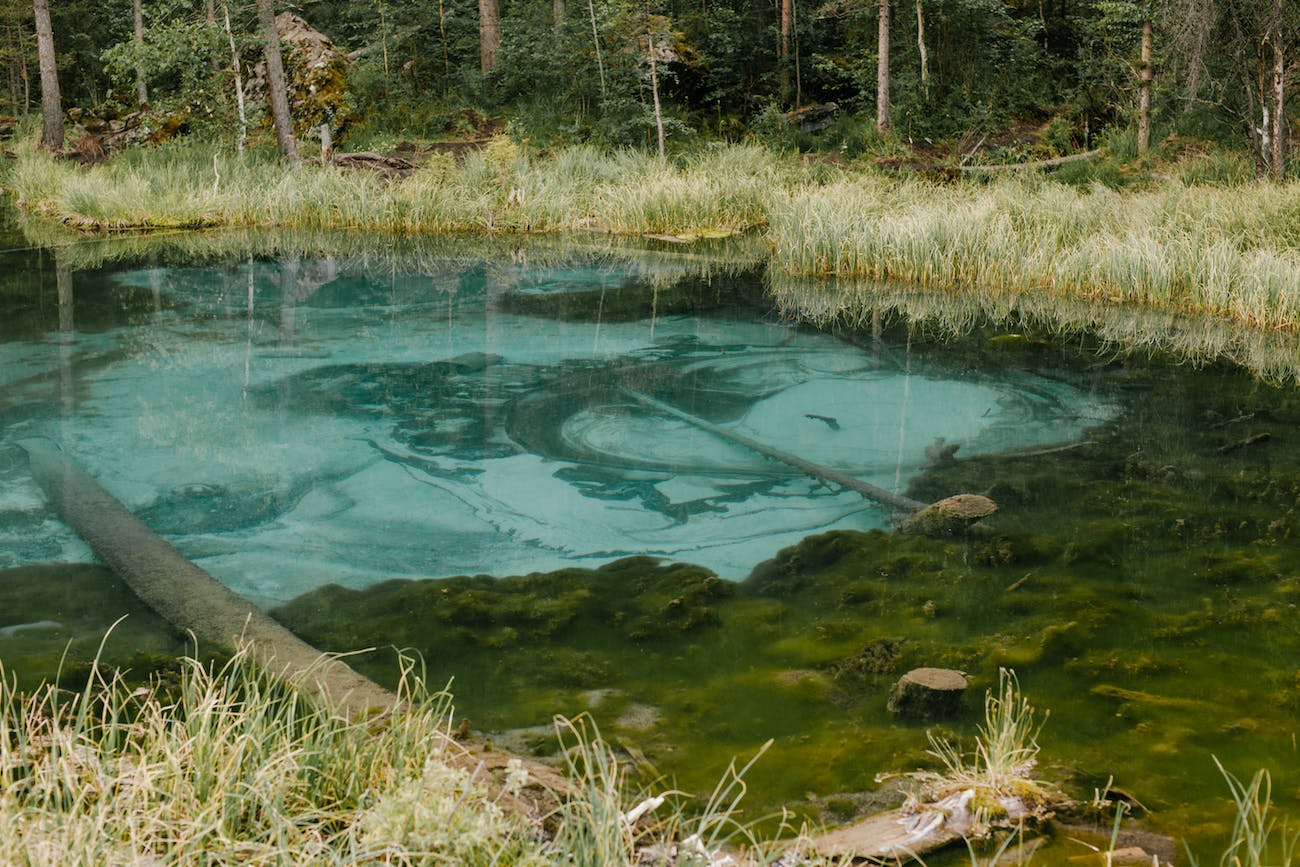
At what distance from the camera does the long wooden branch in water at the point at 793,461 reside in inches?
190

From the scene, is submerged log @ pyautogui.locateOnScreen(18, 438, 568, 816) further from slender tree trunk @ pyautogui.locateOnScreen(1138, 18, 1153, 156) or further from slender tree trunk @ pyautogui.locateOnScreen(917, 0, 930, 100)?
slender tree trunk @ pyautogui.locateOnScreen(917, 0, 930, 100)

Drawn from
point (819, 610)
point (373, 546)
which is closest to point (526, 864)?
point (819, 610)

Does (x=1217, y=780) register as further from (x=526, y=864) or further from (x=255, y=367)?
(x=255, y=367)

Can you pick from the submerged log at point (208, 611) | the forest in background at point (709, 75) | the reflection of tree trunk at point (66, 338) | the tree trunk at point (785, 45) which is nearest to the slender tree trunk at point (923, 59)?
the forest in background at point (709, 75)

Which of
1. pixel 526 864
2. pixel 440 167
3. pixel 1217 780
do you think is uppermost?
pixel 440 167

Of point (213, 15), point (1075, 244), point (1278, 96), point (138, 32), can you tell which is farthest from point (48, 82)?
point (1278, 96)

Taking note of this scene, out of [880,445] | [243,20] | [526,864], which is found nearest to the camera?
[526,864]

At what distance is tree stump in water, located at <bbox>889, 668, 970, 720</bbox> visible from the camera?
313 cm

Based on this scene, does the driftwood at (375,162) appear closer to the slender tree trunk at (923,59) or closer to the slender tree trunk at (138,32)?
the slender tree trunk at (138,32)

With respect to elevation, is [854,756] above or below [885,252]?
below

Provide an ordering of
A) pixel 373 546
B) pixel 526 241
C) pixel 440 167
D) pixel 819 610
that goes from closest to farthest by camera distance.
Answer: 1. pixel 819 610
2. pixel 373 546
3. pixel 526 241
4. pixel 440 167

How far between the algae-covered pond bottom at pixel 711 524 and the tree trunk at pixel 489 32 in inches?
534

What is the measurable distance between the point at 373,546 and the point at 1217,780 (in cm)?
289

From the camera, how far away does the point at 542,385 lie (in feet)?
21.5
